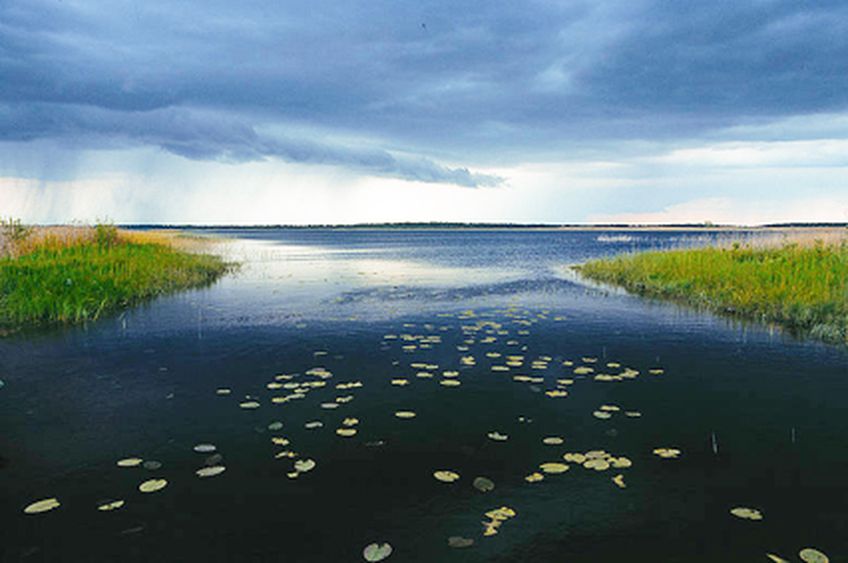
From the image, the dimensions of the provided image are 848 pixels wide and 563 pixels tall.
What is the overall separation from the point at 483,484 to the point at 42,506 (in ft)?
16.0

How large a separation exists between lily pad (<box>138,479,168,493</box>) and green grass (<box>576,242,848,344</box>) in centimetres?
1594

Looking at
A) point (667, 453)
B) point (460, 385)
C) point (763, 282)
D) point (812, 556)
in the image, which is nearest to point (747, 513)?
point (812, 556)

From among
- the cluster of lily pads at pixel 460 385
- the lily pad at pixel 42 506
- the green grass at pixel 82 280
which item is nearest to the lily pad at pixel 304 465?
the cluster of lily pads at pixel 460 385

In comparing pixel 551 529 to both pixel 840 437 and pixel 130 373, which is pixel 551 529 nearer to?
pixel 840 437

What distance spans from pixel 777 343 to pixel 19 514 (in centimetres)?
1594

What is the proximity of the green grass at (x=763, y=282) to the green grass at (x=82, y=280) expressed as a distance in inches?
858

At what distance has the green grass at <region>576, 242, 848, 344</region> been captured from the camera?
16.8m

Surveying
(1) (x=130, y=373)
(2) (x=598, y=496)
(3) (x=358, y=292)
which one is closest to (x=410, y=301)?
(3) (x=358, y=292)

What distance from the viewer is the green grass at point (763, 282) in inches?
663

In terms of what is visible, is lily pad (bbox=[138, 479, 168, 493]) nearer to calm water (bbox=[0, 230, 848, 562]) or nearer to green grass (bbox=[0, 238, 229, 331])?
calm water (bbox=[0, 230, 848, 562])

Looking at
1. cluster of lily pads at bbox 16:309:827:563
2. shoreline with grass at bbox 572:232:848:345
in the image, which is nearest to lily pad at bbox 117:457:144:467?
cluster of lily pads at bbox 16:309:827:563

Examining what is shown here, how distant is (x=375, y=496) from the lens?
6.30m

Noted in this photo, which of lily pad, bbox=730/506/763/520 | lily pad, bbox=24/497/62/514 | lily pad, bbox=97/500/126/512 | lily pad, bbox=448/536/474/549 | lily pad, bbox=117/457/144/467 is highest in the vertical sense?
lily pad, bbox=117/457/144/467

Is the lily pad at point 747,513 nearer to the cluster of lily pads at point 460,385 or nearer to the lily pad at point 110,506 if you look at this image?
the cluster of lily pads at point 460,385
